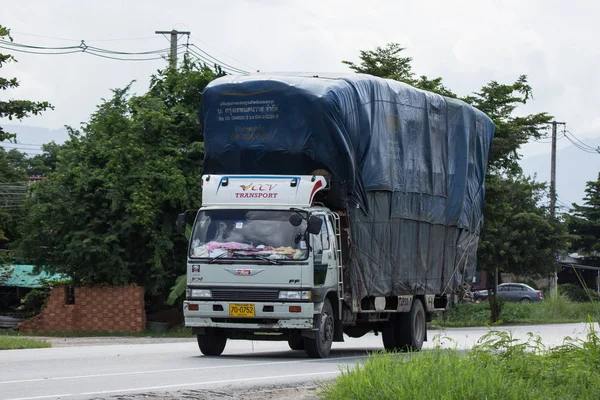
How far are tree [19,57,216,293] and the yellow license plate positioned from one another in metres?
15.3

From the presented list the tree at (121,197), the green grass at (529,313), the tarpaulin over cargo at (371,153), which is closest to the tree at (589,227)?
the green grass at (529,313)

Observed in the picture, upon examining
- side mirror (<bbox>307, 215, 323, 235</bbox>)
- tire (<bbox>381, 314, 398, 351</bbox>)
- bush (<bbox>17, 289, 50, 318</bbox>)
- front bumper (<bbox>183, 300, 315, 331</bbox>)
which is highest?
side mirror (<bbox>307, 215, 323, 235</bbox>)

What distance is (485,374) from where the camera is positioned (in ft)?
31.0

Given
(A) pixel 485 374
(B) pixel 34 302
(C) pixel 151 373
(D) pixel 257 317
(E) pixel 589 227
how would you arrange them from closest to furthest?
(A) pixel 485 374 → (C) pixel 151 373 → (D) pixel 257 317 → (B) pixel 34 302 → (E) pixel 589 227

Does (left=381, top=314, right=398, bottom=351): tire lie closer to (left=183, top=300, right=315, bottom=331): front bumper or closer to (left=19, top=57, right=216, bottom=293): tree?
(left=183, top=300, right=315, bottom=331): front bumper

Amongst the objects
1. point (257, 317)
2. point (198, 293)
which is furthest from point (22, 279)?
point (257, 317)

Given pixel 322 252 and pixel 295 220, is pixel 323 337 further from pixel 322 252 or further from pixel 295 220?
pixel 295 220

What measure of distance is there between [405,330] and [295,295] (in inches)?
164

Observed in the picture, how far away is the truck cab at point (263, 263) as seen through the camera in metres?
15.6

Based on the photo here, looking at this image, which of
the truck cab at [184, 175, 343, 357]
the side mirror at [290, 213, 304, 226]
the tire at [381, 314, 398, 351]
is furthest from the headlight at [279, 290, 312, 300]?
the tire at [381, 314, 398, 351]

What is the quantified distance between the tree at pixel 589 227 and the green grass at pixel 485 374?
191 ft

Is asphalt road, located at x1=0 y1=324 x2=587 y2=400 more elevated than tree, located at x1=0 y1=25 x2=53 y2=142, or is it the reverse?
tree, located at x1=0 y1=25 x2=53 y2=142

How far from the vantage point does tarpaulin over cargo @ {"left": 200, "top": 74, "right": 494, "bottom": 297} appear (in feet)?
53.8

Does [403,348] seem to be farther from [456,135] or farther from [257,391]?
[257,391]
